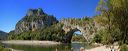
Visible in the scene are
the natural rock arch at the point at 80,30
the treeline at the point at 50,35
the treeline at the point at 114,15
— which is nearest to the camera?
the treeline at the point at 114,15

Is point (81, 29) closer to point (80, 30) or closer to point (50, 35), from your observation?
point (80, 30)

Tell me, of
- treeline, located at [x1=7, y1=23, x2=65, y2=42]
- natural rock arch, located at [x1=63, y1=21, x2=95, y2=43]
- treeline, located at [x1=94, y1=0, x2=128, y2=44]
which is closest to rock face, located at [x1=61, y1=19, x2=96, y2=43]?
natural rock arch, located at [x1=63, y1=21, x2=95, y2=43]

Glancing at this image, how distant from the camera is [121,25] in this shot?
4806 cm

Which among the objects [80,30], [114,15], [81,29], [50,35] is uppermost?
[81,29]

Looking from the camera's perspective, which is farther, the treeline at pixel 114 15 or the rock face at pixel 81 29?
the rock face at pixel 81 29

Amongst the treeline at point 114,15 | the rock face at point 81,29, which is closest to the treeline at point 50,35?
the rock face at point 81,29

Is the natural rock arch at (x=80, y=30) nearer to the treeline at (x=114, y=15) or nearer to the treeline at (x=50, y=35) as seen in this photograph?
the treeline at (x=50, y=35)

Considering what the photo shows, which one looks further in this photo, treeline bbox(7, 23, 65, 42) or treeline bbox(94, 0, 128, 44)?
treeline bbox(7, 23, 65, 42)

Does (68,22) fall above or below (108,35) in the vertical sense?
above

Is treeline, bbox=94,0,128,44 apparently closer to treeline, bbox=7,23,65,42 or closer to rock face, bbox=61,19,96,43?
rock face, bbox=61,19,96,43

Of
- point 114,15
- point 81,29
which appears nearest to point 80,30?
point 81,29

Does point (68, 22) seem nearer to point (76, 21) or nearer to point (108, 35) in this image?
point (76, 21)

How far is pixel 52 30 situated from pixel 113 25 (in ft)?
406

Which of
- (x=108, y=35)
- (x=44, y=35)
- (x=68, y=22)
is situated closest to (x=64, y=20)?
(x=68, y=22)
